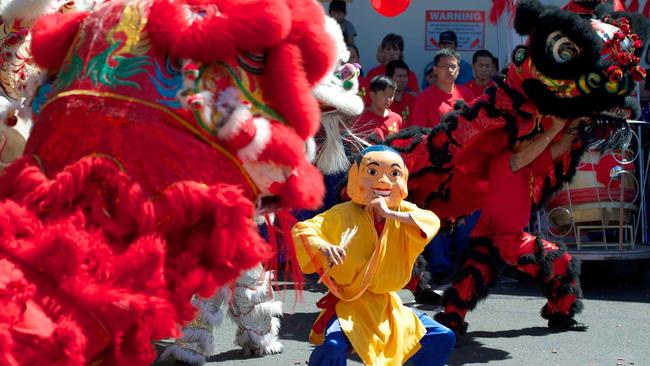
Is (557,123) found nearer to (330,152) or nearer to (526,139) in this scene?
(526,139)

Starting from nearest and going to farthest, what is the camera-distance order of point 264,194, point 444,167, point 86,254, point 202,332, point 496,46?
point 86,254 < point 264,194 < point 202,332 < point 444,167 < point 496,46

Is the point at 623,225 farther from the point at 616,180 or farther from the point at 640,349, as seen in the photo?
the point at 640,349

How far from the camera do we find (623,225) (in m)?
6.44

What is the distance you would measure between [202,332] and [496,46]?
514cm

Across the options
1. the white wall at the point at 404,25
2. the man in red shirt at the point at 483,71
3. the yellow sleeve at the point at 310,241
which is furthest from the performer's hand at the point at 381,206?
the white wall at the point at 404,25

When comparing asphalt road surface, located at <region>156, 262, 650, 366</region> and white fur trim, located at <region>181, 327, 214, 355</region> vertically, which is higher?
white fur trim, located at <region>181, 327, 214, 355</region>

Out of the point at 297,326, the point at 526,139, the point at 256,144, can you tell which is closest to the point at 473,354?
the point at 297,326

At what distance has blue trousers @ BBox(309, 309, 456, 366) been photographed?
3570 millimetres

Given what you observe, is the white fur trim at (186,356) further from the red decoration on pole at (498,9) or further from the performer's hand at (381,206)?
the red decoration on pole at (498,9)

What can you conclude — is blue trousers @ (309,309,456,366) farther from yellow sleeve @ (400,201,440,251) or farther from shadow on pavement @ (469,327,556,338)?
shadow on pavement @ (469,327,556,338)

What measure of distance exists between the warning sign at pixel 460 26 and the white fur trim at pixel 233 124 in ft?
22.0

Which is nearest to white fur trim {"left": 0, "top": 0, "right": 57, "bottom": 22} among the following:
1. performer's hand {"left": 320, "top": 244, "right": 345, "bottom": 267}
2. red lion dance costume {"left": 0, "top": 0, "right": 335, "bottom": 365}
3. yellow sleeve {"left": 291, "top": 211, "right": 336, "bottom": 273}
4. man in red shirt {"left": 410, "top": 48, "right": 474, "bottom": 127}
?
red lion dance costume {"left": 0, "top": 0, "right": 335, "bottom": 365}

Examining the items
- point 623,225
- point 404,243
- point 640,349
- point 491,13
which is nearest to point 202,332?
point 404,243

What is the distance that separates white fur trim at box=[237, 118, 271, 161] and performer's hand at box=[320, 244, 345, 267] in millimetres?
1557
